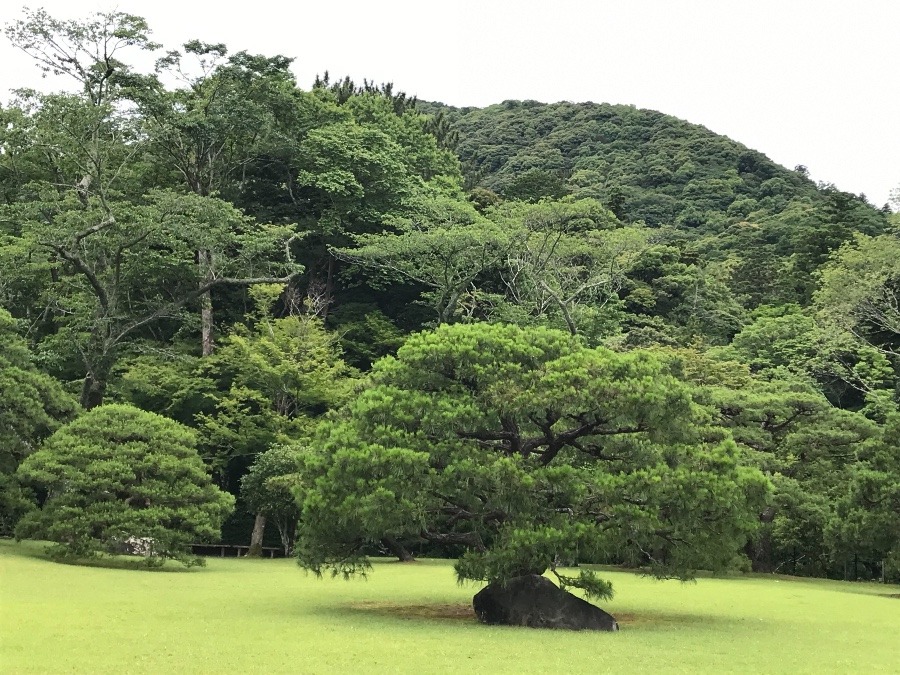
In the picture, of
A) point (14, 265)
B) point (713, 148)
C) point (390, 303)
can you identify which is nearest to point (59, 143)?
point (14, 265)

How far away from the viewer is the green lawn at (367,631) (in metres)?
8.03

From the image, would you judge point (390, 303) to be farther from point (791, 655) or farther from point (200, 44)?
point (791, 655)

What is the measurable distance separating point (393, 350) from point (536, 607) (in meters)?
22.0

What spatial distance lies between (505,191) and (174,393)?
26029 millimetres

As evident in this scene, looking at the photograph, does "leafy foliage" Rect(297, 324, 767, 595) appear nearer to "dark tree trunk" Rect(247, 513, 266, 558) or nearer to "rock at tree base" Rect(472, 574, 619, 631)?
"rock at tree base" Rect(472, 574, 619, 631)

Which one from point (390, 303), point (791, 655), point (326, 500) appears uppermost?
point (390, 303)

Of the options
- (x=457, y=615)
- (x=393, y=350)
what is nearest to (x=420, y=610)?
(x=457, y=615)

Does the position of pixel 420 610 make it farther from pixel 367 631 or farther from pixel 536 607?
pixel 367 631

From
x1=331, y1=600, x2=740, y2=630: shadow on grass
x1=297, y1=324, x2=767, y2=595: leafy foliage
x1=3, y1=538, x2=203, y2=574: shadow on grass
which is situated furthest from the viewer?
x1=3, y1=538, x2=203, y2=574: shadow on grass

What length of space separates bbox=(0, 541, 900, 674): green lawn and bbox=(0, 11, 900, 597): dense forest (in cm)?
104

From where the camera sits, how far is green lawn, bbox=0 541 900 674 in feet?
26.3

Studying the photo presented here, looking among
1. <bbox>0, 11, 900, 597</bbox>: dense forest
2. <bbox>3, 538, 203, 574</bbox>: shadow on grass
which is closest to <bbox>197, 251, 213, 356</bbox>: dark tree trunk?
<bbox>0, 11, 900, 597</bbox>: dense forest

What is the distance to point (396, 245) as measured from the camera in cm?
2969

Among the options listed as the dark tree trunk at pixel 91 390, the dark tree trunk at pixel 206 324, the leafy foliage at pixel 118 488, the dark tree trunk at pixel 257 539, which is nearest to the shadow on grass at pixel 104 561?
the leafy foliage at pixel 118 488
